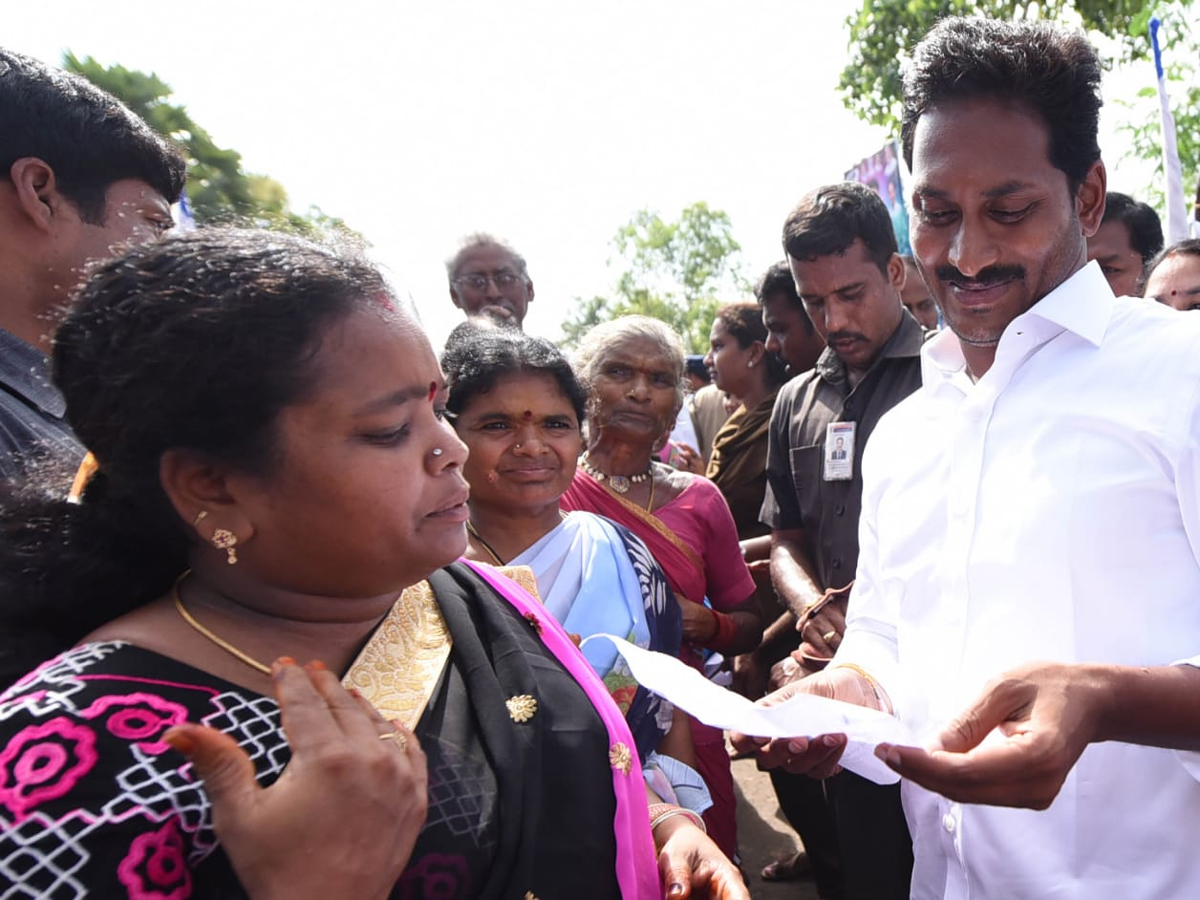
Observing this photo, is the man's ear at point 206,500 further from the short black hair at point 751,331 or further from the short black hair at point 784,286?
the short black hair at point 751,331

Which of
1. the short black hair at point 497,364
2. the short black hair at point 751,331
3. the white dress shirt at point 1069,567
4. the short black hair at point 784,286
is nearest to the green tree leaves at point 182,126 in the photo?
the short black hair at point 751,331

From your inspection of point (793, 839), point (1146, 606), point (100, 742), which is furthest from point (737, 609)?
point (100, 742)

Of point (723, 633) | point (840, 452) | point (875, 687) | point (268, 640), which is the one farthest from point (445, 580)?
point (840, 452)

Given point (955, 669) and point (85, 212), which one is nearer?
point (955, 669)

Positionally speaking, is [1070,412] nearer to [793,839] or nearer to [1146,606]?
[1146,606]

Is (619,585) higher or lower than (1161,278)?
lower

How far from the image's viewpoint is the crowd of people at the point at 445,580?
1.02 meters

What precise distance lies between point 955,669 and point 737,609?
1608mm

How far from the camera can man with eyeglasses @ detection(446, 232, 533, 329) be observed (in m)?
4.65

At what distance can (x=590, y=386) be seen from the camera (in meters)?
3.18

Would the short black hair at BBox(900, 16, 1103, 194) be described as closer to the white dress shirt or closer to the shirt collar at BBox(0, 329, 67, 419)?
the white dress shirt

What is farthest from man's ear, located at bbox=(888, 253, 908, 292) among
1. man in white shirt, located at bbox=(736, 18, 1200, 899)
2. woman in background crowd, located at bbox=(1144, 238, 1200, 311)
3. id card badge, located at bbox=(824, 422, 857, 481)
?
man in white shirt, located at bbox=(736, 18, 1200, 899)

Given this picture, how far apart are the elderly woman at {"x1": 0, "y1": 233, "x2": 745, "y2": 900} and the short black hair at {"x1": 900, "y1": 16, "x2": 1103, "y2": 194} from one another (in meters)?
1.16

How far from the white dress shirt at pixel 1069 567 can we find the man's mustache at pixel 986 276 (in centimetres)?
9
